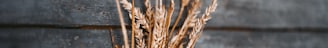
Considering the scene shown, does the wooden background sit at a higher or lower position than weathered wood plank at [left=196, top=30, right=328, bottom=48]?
higher

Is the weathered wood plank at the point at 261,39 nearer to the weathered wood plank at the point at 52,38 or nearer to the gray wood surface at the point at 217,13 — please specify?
the gray wood surface at the point at 217,13

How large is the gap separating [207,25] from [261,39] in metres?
0.13

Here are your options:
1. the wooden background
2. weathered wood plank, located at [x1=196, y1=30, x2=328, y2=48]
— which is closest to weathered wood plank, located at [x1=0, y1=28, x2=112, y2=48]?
the wooden background

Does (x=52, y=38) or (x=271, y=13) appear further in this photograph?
(x=271, y=13)

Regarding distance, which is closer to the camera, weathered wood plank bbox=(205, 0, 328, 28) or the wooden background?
the wooden background

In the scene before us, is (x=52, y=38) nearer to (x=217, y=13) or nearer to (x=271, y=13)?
(x=217, y=13)

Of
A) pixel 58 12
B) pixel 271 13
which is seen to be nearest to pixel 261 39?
pixel 271 13

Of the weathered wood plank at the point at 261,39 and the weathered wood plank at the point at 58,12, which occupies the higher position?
the weathered wood plank at the point at 58,12

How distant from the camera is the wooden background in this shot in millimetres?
903

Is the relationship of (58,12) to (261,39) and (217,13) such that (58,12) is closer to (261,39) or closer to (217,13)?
(217,13)

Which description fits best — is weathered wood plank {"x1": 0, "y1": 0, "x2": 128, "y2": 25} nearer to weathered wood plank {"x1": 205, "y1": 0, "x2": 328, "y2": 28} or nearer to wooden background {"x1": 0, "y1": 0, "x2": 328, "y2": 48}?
wooden background {"x1": 0, "y1": 0, "x2": 328, "y2": 48}

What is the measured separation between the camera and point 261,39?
3.43 ft

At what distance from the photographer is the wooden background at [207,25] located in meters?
0.90

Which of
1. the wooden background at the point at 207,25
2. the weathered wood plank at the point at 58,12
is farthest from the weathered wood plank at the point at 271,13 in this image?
the weathered wood plank at the point at 58,12
